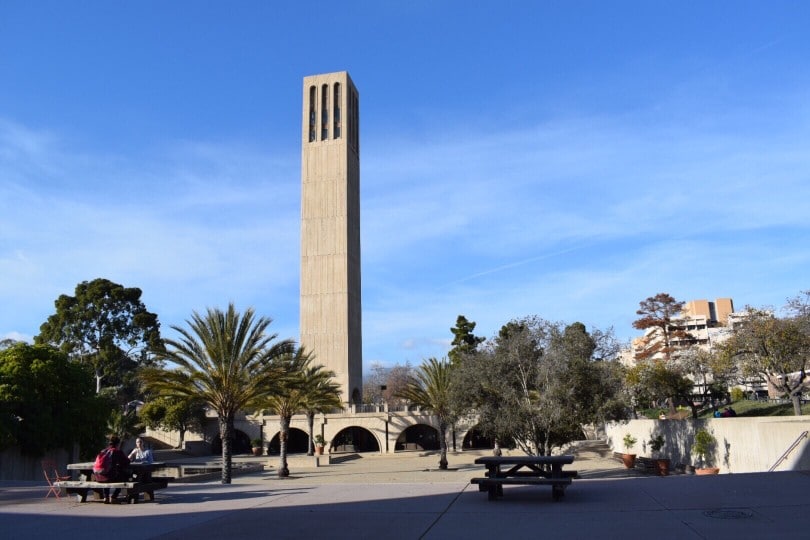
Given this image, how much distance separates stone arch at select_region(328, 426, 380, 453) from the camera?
5356cm

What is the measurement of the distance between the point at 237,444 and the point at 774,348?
4264 cm

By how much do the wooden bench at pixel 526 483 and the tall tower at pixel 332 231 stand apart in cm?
4902

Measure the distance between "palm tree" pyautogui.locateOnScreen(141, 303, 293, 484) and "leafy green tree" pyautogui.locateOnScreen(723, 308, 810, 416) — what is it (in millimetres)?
21974

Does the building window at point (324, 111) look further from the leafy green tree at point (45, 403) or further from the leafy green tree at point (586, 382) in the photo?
the leafy green tree at point (586, 382)

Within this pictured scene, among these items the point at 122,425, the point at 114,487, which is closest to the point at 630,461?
the point at 114,487

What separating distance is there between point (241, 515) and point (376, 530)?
2608mm

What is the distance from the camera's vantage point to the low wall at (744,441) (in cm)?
1673

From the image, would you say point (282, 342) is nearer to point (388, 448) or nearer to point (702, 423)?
point (702, 423)

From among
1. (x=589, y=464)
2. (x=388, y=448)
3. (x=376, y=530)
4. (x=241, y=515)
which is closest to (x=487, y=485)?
(x=376, y=530)

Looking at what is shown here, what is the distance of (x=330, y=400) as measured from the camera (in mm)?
40156

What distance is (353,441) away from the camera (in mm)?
55875

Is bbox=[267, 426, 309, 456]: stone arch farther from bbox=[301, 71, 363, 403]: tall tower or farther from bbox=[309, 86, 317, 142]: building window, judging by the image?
bbox=[309, 86, 317, 142]: building window

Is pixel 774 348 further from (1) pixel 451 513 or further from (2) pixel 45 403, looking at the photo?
(2) pixel 45 403

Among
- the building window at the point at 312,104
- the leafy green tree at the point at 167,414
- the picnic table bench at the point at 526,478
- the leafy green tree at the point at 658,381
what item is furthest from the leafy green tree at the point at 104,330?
the picnic table bench at the point at 526,478
